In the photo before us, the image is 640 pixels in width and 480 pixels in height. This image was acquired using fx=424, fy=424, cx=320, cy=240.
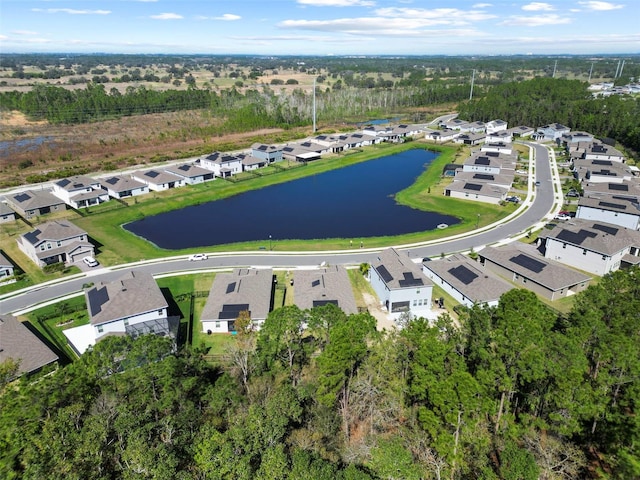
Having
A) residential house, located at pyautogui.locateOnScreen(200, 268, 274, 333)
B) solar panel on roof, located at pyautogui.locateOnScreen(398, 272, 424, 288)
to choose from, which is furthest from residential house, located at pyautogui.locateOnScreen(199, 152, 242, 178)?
solar panel on roof, located at pyautogui.locateOnScreen(398, 272, 424, 288)

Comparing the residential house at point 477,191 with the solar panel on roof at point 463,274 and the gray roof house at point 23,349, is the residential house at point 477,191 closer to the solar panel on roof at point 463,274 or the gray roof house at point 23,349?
the solar panel on roof at point 463,274

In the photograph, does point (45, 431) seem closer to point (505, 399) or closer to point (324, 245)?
point (505, 399)

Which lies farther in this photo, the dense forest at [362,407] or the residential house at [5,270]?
the residential house at [5,270]

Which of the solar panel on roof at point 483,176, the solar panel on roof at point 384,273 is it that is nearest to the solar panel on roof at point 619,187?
the solar panel on roof at point 483,176

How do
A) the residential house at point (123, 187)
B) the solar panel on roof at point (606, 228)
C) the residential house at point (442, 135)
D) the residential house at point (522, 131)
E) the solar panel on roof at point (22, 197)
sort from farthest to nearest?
the residential house at point (522, 131) → the residential house at point (442, 135) → the residential house at point (123, 187) → the solar panel on roof at point (22, 197) → the solar panel on roof at point (606, 228)

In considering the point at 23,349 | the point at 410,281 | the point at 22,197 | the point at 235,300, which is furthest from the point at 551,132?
the point at 23,349

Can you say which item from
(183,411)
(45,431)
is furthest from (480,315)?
(45,431)

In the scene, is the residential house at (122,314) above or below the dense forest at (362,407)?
below
